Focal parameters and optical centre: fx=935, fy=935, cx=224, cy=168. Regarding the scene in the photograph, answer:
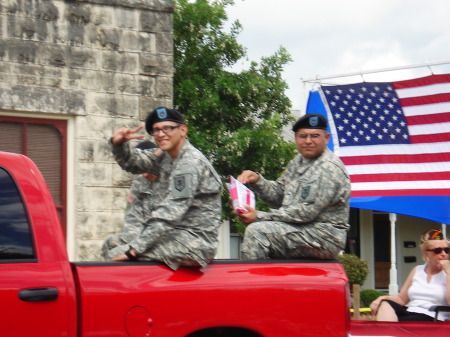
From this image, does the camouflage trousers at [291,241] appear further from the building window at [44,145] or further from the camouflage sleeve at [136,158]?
the building window at [44,145]

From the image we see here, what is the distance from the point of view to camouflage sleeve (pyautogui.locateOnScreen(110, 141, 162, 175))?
5648 mm

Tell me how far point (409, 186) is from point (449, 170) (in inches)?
25.5

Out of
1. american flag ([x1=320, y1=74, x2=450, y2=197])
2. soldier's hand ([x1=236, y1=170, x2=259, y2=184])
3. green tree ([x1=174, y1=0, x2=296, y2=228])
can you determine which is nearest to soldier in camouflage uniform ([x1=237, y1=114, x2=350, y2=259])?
soldier's hand ([x1=236, y1=170, x2=259, y2=184])

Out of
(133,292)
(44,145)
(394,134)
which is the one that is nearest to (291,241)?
(133,292)

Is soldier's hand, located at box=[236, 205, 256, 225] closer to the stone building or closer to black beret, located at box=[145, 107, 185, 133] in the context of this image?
black beret, located at box=[145, 107, 185, 133]

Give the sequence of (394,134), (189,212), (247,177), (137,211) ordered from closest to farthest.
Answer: (189,212)
(137,211)
(247,177)
(394,134)

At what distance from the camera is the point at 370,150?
14.1 meters

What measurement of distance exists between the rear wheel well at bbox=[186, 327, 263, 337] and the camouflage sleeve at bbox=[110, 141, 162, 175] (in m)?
1.30

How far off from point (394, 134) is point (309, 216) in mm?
8699

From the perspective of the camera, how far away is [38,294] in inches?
170

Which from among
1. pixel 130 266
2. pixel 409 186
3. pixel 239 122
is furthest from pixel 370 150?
pixel 130 266

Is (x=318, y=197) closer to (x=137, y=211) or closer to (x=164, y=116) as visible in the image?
(x=164, y=116)

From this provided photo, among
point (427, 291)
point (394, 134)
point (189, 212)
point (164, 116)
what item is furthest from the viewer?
point (394, 134)

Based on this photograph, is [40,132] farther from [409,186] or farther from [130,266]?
[409,186]
